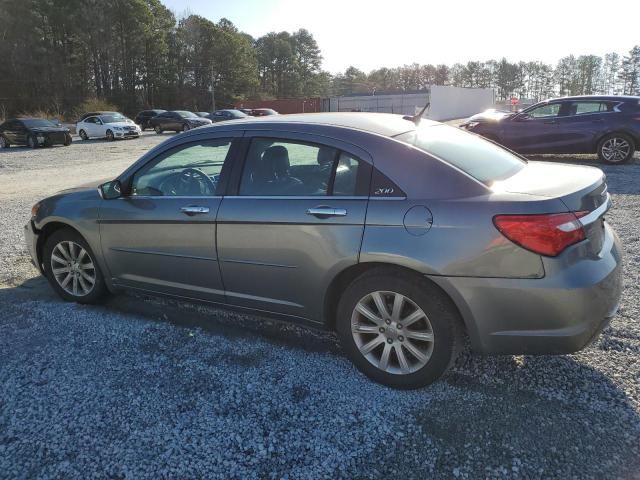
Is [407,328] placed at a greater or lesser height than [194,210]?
lesser

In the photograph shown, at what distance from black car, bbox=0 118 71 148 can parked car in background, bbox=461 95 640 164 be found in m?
21.6

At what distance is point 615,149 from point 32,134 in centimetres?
2458

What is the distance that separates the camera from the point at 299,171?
337 cm

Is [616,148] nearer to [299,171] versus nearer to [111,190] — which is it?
[299,171]

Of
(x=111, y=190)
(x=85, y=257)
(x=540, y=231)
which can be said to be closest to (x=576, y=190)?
(x=540, y=231)

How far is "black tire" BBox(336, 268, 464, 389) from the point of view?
2.81 m

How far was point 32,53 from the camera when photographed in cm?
5956

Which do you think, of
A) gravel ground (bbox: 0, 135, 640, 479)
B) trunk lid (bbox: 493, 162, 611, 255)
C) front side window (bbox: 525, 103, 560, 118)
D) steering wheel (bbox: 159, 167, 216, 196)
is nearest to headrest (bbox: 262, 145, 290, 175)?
steering wheel (bbox: 159, 167, 216, 196)

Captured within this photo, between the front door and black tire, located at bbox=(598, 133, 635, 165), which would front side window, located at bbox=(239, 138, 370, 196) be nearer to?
the front door

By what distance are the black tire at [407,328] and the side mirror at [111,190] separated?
6.93 feet

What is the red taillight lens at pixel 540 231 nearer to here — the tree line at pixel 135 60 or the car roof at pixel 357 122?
the car roof at pixel 357 122

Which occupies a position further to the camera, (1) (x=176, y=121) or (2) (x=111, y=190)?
(1) (x=176, y=121)

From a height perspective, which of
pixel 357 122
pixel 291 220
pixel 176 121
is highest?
pixel 176 121

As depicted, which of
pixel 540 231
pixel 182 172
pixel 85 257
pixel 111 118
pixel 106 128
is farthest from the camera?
pixel 111 118
